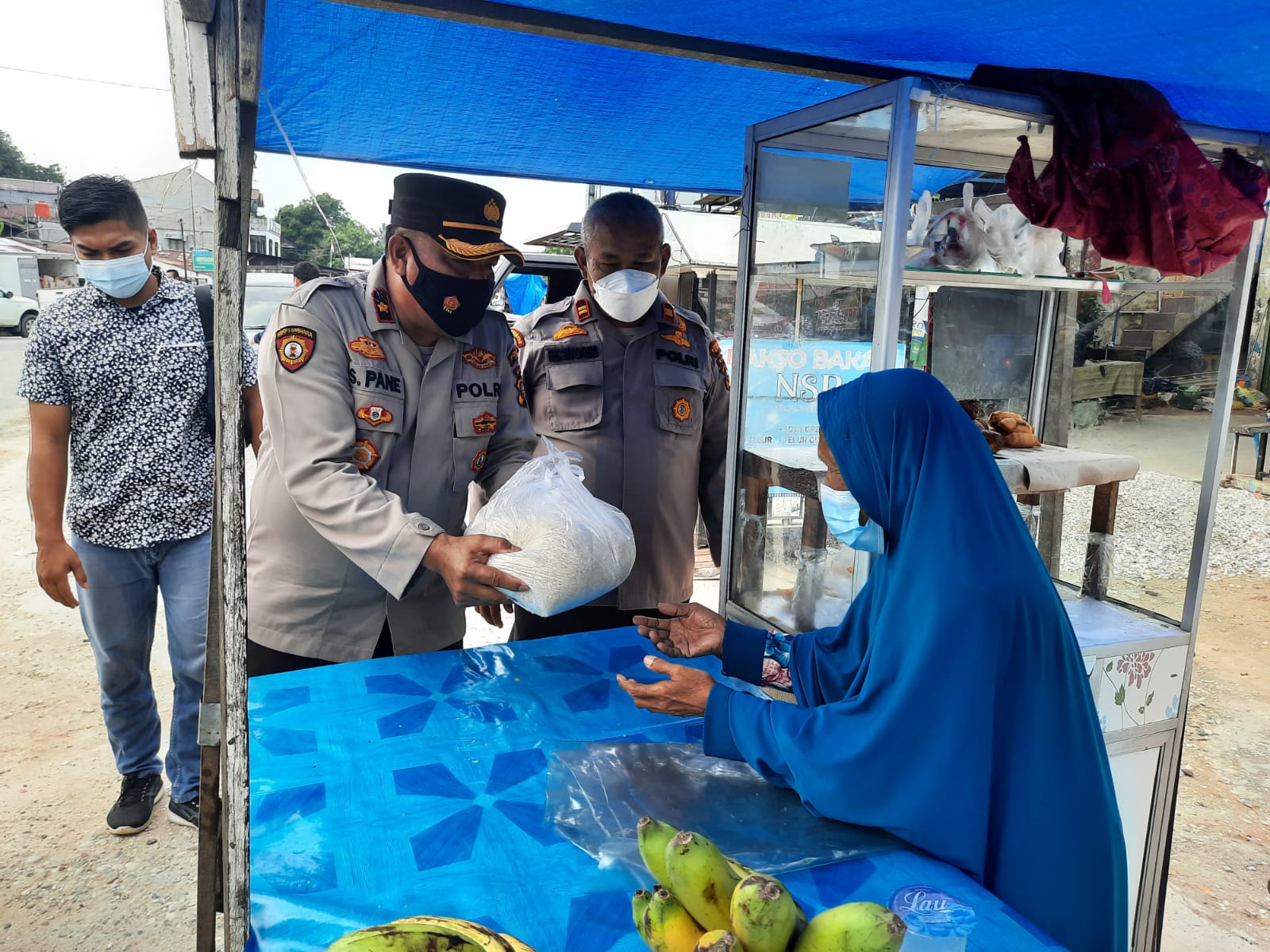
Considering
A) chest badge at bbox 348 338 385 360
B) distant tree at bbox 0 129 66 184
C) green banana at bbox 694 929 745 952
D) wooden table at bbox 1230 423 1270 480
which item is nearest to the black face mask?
chest badge at bbox 348 338 385 360

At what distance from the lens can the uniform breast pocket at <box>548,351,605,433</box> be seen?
2.80 metres

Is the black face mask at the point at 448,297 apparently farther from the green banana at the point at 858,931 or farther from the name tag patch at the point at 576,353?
the green banana at the point at 858,931

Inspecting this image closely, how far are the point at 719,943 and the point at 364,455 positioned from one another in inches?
61.9

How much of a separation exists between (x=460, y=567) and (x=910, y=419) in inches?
36.6

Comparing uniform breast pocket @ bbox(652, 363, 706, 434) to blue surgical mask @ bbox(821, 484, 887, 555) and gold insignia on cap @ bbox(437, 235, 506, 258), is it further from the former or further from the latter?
blue surgical mask @ bbox(821, 484, 887, 555)

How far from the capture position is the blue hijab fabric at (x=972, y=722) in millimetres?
1178

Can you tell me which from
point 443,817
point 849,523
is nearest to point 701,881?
point 443,817

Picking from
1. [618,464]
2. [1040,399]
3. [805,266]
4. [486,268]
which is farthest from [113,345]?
[1040,399]

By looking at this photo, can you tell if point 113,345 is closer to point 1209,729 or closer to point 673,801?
point 673,801

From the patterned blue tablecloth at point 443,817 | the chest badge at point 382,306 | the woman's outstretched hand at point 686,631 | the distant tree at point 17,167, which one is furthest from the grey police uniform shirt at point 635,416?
the distant tree at point 17,167

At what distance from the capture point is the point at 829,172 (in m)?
2.12

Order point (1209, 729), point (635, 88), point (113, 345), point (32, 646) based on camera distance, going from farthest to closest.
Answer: point (32, 646), point (1209, 729), point (113, 345), point (635, 88)

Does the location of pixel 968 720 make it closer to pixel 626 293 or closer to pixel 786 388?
pixel 786 388

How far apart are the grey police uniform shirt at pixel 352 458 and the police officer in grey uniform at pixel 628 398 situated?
51 cm
